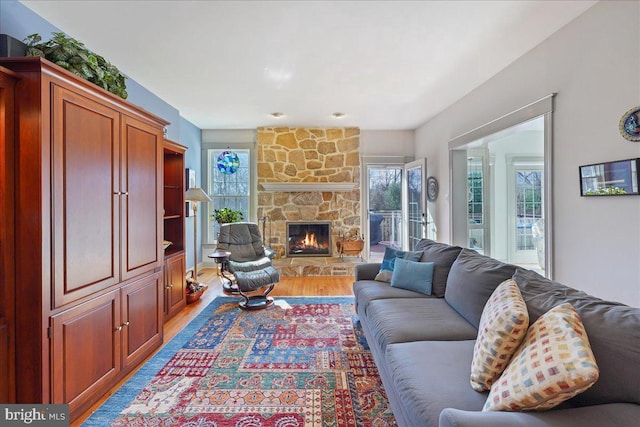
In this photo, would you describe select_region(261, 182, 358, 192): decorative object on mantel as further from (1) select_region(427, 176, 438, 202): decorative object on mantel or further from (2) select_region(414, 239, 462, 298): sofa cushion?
(2) select_region(414, 239, 462, 298): sofa cushion

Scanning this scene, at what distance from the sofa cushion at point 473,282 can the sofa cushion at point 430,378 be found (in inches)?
12.3

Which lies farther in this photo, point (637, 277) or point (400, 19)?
point (400, 19)

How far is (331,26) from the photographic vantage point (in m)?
2.35

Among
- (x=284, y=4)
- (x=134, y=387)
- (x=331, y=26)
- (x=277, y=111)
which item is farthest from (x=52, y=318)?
(x=277, y=111)

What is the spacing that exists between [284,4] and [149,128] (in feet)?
4.75

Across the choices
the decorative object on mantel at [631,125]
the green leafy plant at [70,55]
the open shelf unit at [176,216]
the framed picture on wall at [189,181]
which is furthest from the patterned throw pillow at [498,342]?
the framed picture on wall at [189,181]

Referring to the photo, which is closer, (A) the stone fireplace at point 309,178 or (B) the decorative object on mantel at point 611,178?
(B) the decorative object on mantel at point 611,178

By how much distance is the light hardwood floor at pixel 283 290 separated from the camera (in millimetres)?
3150

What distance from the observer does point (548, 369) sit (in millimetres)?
986

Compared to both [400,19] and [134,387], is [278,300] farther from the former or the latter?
Result: [400,19]

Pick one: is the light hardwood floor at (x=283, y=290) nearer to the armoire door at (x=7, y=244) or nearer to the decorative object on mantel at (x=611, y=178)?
the armoire door at (x=7, y=244)

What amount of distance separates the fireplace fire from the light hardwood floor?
72 centimetres

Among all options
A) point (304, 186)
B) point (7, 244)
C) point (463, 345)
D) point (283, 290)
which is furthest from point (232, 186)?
point (463, 345)

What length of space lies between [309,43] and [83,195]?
2.10 meters
